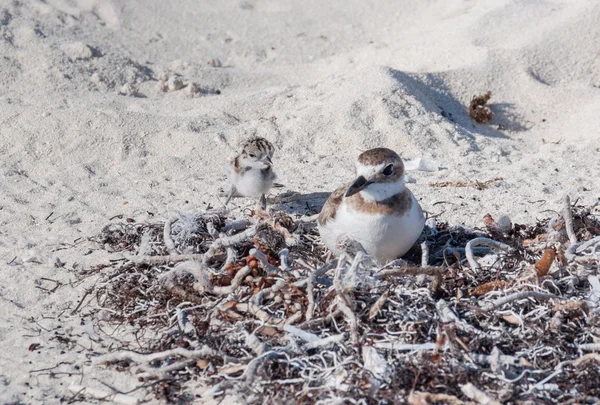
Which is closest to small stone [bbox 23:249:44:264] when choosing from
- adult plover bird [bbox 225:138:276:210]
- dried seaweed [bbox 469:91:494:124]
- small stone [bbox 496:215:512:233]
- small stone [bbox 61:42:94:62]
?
adult plover bird [bbox 225:138:276:210]

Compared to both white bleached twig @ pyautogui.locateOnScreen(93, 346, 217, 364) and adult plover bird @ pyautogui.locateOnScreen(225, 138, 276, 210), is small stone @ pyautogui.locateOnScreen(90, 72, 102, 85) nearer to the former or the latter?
adult plover bird @ pyautogui.locateOnScreen(225, 138, 276, 210)

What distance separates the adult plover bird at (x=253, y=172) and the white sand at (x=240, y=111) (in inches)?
12.7

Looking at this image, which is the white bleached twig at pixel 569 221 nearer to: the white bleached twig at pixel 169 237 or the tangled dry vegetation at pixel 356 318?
the tangled dry vegetation at pixel 356 318

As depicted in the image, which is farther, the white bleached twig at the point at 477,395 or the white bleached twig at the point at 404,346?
the white bleached twig at the point at 404,346

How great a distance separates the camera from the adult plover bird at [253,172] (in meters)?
6.00

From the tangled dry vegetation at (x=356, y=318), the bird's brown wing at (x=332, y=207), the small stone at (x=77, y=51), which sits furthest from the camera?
the small stone at (x=77, y=51)

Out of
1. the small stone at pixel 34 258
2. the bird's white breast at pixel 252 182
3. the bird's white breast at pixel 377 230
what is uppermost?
the bird's white breast at pixel 252 182

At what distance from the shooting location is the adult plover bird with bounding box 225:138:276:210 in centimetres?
600

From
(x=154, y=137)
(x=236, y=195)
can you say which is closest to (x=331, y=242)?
(x=236, y=195)

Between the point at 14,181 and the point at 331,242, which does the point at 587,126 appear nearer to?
the point at 331,242

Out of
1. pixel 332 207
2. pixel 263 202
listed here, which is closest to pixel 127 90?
pixel 263 202

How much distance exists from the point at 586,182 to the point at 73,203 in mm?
3952

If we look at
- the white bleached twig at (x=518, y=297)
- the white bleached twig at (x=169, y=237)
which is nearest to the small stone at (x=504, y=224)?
the white bleached twig at (x=518, y=297)

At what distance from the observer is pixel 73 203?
6.27 meters
